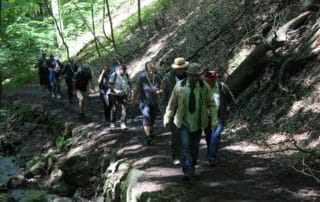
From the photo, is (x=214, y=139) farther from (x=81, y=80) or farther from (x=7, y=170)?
(x=7, y=170)

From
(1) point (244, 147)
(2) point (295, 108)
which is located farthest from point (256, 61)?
(1) point (244, 147)

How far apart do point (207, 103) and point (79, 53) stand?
2806cm

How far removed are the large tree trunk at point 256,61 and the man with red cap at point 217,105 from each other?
13.6 feet

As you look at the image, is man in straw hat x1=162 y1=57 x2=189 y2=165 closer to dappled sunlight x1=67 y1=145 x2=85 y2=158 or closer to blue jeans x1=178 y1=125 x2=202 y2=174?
blue jeans x1=178 y1=125 x2=202 y2=174

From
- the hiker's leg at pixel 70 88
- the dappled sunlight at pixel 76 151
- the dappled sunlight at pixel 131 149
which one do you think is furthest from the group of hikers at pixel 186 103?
the hiker's leg at pixel 70 88

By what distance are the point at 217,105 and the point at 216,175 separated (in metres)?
1.32

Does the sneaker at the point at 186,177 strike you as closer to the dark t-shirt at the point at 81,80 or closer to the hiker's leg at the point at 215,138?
the hiker's leg at the point at 215,138

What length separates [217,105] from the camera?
921 centimetres

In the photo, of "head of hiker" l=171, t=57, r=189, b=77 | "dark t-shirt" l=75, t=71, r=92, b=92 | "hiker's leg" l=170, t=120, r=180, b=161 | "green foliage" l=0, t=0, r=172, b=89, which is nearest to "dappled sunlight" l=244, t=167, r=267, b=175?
"hiker's leg" l=170, t=120, r=180, b=161

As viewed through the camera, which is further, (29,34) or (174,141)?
(29,34)

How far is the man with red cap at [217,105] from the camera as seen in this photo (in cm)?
910

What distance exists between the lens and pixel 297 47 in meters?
13.1

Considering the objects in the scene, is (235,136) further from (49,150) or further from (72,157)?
(49,150)

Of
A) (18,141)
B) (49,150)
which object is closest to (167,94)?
(49,150)
